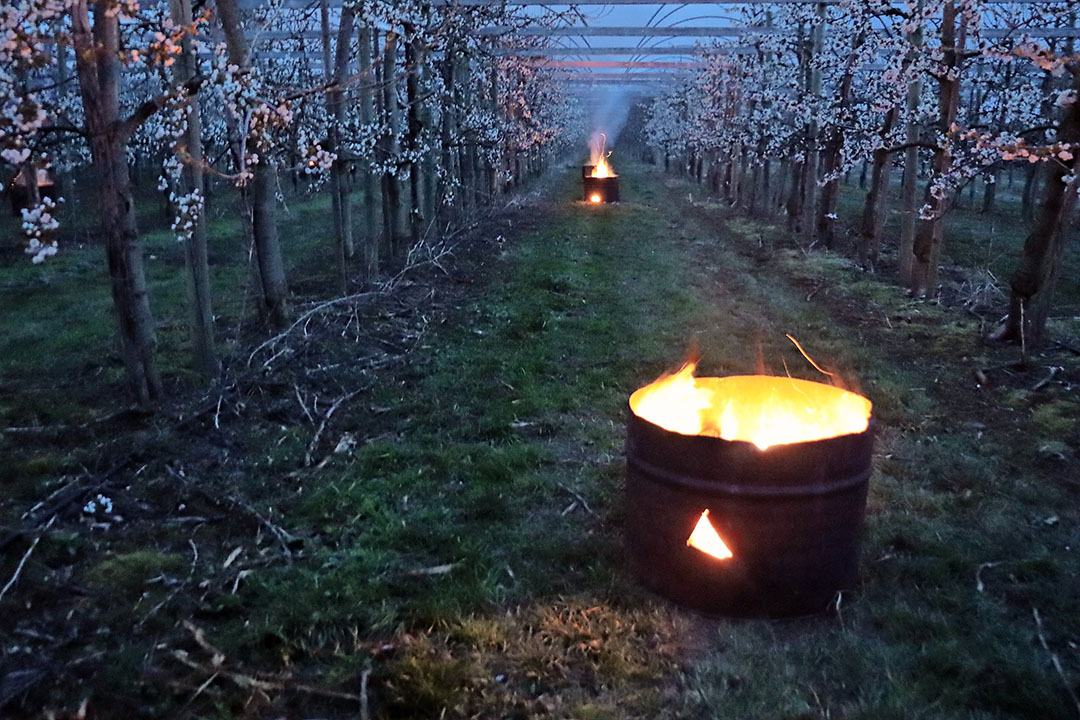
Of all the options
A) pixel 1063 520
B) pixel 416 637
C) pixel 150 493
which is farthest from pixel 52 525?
pixel 1063 520

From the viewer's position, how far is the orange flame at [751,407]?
406cm

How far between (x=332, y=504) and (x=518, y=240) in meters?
13.4

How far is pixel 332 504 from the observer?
4.98 m

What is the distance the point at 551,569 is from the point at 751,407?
134 centimetres

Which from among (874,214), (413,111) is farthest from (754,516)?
(874,214)

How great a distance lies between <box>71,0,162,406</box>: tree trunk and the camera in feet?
18.0

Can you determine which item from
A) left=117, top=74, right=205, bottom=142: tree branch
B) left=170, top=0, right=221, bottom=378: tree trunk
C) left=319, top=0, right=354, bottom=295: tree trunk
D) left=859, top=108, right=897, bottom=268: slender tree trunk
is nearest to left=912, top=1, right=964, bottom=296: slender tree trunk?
left=859, top=108, right=897, bottom=268: slender tree trunk

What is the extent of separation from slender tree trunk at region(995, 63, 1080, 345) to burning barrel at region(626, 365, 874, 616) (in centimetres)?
527

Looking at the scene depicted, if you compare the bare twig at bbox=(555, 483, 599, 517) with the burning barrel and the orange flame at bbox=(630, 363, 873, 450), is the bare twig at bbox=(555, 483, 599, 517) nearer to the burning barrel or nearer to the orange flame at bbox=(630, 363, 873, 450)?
the burning barrel

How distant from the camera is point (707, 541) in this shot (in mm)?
3812

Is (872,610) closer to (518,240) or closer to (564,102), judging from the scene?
(518,240)

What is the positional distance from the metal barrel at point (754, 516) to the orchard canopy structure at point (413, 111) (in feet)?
11.5

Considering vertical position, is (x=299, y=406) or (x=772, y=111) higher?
(x=772, y=111)

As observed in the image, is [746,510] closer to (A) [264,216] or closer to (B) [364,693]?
(B) [364,693]
